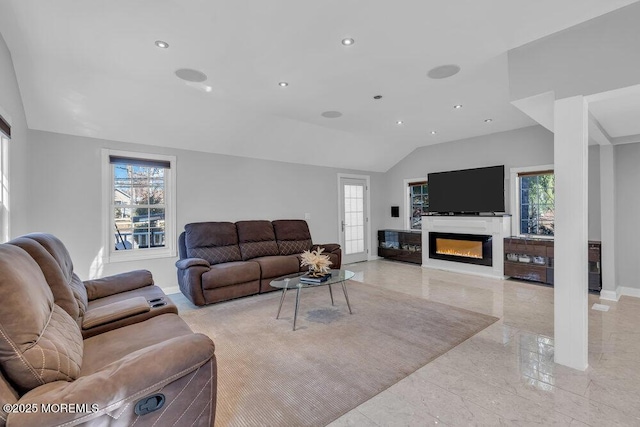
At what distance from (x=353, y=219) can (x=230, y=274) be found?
3.70 meters

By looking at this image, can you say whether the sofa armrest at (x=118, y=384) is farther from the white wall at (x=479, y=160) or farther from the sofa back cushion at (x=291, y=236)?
the white wall at (x=479, y=160)

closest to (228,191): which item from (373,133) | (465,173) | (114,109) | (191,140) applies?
(191,140)

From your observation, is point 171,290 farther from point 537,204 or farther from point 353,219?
point 537,204

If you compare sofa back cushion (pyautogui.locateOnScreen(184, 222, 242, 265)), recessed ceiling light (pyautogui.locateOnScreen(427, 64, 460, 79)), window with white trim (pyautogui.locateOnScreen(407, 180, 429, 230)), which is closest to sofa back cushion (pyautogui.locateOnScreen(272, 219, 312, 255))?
sofa back cushion (pyautogui.locateOnScreen(184, 222, 242, 265))

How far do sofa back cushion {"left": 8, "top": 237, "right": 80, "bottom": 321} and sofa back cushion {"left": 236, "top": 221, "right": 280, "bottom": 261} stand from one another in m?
3.03

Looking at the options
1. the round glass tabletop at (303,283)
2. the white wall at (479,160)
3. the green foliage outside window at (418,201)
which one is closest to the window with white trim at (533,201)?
the white wall at (479,160)

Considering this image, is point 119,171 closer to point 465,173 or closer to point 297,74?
point 297,74

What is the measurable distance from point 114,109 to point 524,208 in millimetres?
6648

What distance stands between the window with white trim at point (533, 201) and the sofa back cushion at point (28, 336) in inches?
248

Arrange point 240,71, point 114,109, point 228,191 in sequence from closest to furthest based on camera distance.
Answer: point 240,71
point 114,109
point 228,191

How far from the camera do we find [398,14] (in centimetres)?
219

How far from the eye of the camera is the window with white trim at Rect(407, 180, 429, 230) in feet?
22.7

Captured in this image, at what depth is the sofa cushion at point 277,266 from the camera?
14.6 ft

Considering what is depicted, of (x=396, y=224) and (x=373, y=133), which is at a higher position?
(x=373, y=133)
